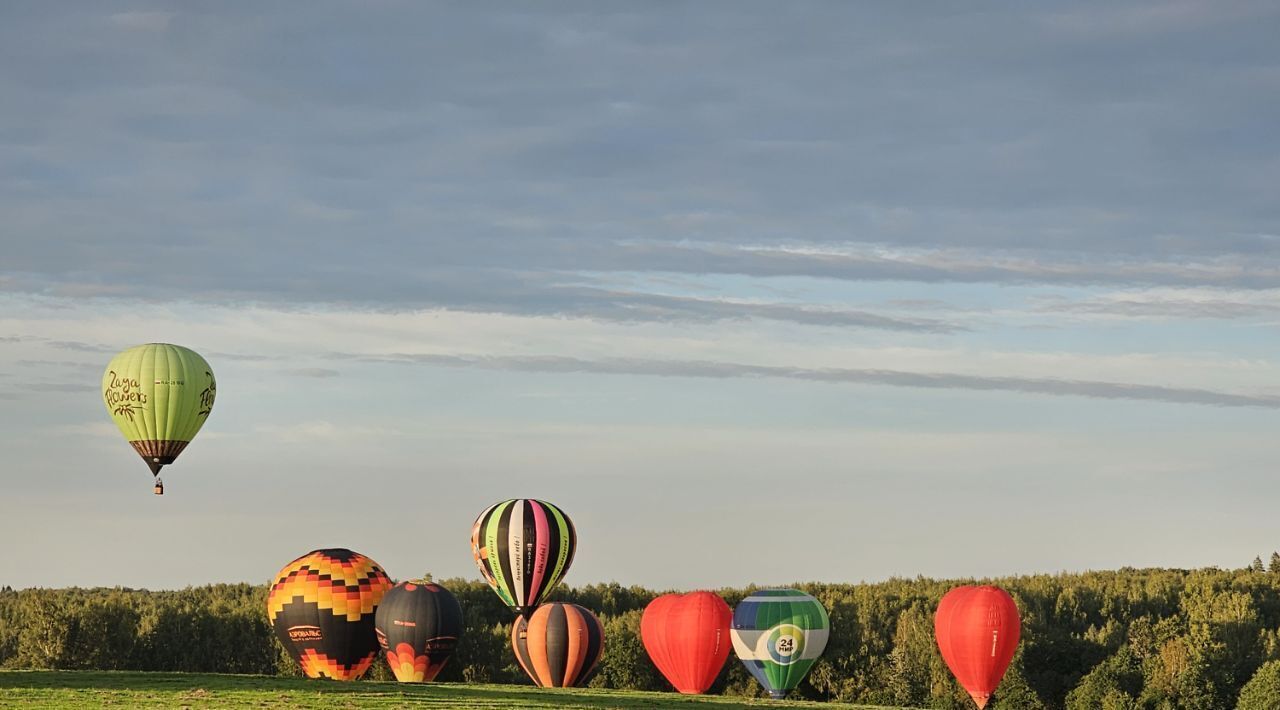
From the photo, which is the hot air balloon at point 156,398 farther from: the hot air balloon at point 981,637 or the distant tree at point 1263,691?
the distant tree at point 1263,691

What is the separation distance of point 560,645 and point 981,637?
13.9 metres

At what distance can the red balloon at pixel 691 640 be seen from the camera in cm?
5616

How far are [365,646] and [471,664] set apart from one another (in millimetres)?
12345

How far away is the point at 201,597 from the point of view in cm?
8056

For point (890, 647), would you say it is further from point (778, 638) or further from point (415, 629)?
point (415, 629)

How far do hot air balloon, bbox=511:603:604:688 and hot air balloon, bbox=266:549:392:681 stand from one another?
5233 mm

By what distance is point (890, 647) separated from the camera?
66.2 metres

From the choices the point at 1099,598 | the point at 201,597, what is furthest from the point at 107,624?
the point at 1099,598

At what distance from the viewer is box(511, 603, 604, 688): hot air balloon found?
2098 inches

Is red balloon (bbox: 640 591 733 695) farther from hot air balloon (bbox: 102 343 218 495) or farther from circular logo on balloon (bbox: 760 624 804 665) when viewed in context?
hot air balloon (bbox: 102 343 218 495)

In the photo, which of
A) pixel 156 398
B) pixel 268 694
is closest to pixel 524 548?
pixel 156 398

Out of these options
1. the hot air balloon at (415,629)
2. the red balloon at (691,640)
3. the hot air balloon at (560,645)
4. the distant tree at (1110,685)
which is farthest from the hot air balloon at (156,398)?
the distant tree at (1110,685)

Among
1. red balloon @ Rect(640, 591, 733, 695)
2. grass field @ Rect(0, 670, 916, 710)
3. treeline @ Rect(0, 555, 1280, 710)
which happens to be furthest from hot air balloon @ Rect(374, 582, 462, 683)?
red balloon @ Rect(640, 591, 733, 695)

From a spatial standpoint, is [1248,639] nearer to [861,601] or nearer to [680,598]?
[861,601]
